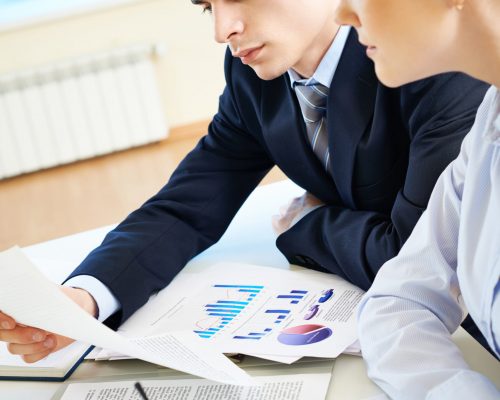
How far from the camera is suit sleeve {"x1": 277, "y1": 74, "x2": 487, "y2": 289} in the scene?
1229 millimetres

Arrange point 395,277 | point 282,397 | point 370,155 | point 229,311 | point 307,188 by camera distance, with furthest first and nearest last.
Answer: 1. point 307,188
2. point 370,155
3. point 229,311
4. point 395,277
5. point 282,397

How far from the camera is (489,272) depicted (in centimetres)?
91

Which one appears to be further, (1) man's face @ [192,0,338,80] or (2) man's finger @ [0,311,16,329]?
(1) man's face @ [192,0,338,80]

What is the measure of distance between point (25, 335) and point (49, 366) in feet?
0.24

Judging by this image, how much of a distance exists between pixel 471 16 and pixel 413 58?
0.09 m

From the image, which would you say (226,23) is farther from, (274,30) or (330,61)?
(330,61)

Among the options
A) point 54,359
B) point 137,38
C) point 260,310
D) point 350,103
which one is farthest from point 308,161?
point 137,38

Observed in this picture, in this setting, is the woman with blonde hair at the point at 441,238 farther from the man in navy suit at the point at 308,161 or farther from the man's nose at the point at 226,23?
the man's nose at the point at 226,23

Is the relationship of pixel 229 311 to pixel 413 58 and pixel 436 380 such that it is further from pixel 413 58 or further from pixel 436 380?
pixel 413 58

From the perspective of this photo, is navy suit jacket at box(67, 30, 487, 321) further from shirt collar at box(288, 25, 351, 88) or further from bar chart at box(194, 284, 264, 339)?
bar chart at box(194, 284, 264, 339)

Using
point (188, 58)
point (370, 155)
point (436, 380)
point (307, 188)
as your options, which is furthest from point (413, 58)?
point (188, 58)

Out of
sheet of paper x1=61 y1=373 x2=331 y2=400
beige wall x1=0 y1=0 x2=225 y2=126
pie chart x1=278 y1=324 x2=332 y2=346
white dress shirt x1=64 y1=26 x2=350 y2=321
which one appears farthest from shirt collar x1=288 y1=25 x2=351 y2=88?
beige wall x1=0 y1=0 x2=225 y2=126

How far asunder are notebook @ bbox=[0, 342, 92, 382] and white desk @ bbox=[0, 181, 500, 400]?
0.03 feet

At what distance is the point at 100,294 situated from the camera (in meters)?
1.39
